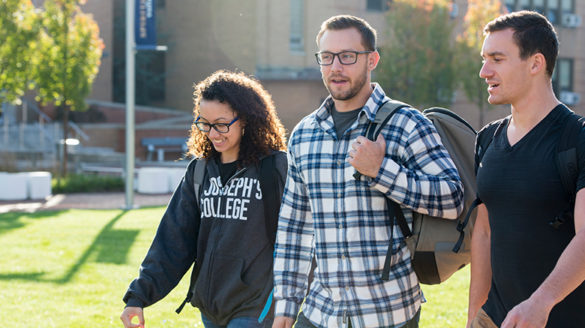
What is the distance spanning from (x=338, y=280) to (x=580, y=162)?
47.0 inches

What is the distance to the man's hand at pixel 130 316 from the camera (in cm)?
388

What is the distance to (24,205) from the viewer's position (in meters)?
20.2

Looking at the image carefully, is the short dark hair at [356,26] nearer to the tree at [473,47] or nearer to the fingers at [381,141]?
the fingers at [381,141]

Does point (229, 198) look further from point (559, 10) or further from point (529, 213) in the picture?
point (559, 10)

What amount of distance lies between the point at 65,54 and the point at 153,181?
5.65m

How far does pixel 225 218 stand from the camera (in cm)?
398

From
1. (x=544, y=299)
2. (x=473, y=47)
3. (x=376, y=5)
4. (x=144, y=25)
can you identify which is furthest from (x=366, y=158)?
(x=376, y=5)

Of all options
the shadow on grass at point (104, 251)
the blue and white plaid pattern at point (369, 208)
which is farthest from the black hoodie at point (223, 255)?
the shadow on grass at point (104, 251)

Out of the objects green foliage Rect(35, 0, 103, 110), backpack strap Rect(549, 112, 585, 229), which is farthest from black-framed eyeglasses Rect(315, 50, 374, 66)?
green foliage Rect(35, 0, 103, 110)

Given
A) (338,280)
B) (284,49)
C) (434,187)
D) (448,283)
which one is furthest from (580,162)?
(284,49)

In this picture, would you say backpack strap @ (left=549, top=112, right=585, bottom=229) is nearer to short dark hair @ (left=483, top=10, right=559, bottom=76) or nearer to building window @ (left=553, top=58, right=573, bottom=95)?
short dark hair @ (left=483, top=10, right=559, bottom=76)

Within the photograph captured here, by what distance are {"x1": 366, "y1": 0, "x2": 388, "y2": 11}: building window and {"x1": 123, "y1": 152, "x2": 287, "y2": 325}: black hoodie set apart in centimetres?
3392

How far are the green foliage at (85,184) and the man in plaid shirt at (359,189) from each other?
21.3 meters

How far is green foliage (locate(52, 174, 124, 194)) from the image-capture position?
77.4ft
